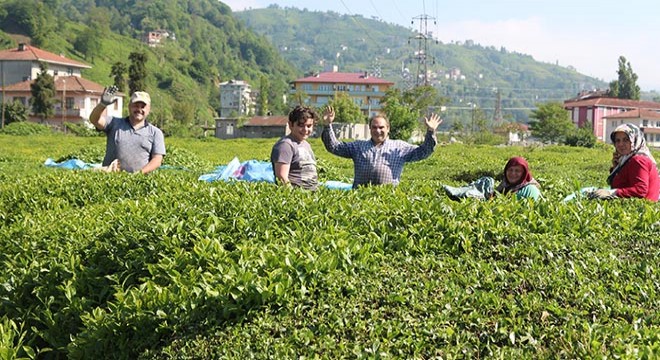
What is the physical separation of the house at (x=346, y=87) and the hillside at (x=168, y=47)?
17.1 ft

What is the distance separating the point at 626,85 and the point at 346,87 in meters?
40.3

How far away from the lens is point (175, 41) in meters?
158

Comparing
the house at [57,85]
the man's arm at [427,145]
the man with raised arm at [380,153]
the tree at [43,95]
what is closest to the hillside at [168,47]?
the house at [57,85]

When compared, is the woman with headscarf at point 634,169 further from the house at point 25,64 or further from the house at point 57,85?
the house at point 25,64

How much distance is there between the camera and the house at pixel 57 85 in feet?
234

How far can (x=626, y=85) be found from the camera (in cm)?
10031

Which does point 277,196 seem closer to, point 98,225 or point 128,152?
point 98,225

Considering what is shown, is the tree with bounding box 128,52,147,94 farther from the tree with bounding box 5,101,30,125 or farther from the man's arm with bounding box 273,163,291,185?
the man's arm with bounding box 273,163,291,185

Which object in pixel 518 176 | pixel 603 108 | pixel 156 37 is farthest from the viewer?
pixel 156 37

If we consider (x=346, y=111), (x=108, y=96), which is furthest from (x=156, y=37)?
(x=108, y=96)

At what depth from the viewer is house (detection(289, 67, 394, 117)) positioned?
380 ft

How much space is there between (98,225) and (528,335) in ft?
11.3

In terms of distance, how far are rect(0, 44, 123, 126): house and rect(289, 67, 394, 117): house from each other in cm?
4171

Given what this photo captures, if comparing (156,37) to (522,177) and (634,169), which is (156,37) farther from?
(634,169)
